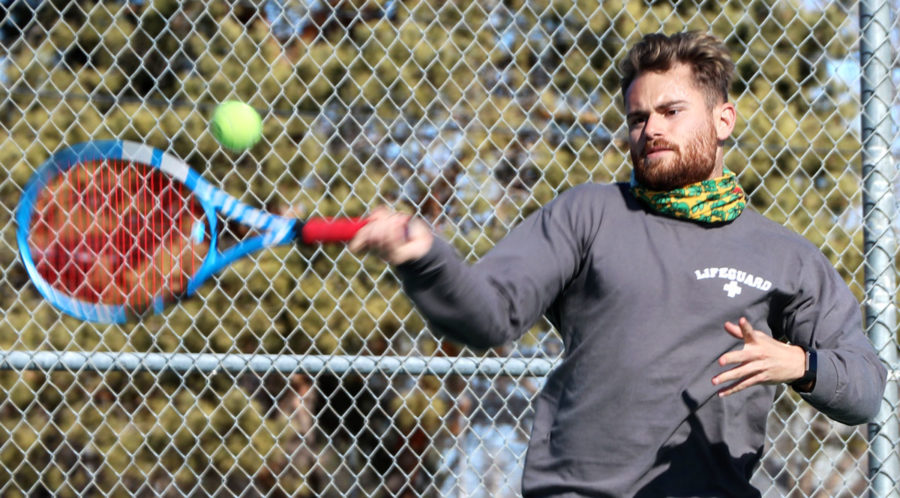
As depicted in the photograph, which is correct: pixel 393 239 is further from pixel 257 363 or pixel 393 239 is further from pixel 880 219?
pixel 880 219

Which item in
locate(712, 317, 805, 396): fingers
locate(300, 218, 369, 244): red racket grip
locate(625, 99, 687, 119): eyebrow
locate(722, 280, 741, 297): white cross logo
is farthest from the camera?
locate(625, 99, 687, 119): eyebrow

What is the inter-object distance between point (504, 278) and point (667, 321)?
37cm

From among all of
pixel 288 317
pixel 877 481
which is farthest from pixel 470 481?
pixel 877 481

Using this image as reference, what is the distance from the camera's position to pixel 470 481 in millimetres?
5969

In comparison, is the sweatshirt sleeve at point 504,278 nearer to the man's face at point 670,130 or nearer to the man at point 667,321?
the man at point 667,321

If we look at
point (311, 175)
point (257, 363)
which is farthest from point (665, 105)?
point (311, 175)

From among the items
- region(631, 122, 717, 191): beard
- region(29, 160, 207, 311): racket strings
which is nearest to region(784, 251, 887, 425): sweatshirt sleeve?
region(631, 122, 717, 191): beard

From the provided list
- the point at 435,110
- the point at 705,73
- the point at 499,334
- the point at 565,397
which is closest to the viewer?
the point at 499,334

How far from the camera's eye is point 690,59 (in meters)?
2.43

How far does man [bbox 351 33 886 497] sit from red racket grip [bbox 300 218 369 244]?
0.30m

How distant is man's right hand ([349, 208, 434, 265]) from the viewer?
1.75 m

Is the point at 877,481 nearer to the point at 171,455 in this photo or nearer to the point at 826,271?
the point at 826,271

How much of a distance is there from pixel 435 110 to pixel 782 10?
2124 millimetres

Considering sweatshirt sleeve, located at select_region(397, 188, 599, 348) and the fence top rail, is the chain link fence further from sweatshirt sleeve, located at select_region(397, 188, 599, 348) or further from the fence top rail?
sweatshirt sleeve, located at select_region(397, 188, 599, 348)
